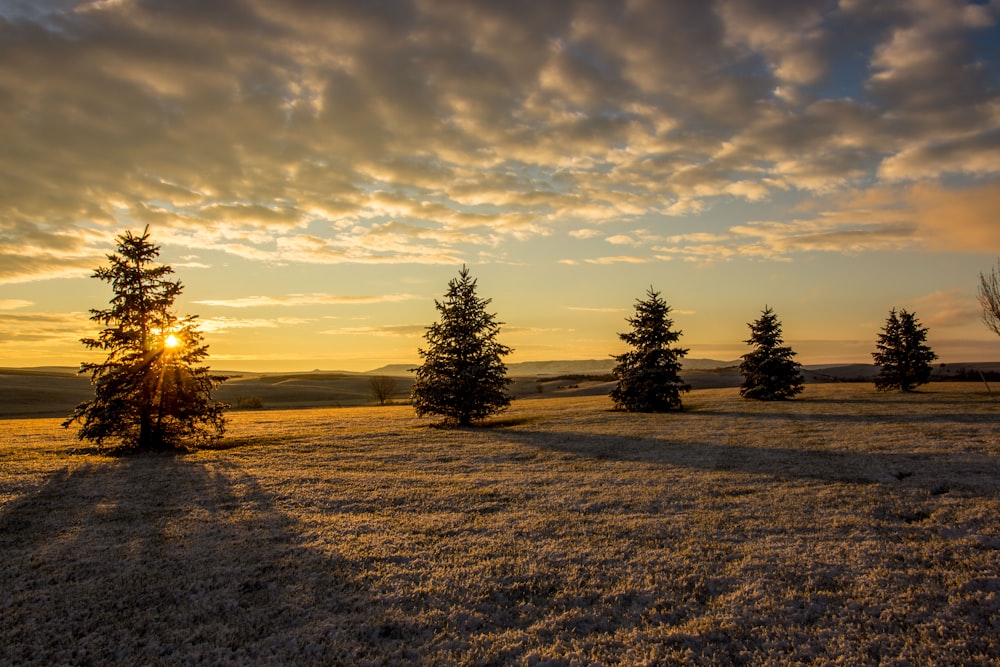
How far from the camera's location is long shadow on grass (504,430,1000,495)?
15.7 meters

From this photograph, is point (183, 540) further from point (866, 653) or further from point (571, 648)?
point (866, 653)

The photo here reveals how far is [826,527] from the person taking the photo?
38.4 feet

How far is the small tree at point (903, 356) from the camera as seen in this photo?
4903cm

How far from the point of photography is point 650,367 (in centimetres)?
4347

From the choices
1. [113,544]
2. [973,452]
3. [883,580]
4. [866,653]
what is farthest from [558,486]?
[973,452]

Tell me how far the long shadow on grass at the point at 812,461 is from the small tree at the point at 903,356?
36.4 meters

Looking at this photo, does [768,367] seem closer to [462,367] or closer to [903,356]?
[903,356]

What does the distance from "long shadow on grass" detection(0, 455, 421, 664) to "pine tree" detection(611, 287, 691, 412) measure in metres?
32.7

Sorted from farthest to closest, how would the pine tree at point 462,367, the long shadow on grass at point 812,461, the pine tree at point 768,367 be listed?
the pine tree at point 768,367
the pine tree at point 462,367
the long shadow on grass at point 812,461

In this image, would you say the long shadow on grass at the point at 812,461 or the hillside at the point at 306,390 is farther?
the hillside at the point at 306,390

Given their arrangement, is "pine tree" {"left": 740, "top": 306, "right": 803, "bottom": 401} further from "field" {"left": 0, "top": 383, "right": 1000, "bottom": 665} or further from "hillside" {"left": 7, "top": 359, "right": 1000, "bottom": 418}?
"field" {"left": 0, "top": 383, "right": 1000, "bottom": 665}

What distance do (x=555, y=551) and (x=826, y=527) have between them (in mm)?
5974

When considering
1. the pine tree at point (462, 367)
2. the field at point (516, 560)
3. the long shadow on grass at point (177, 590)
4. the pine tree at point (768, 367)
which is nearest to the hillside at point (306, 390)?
the pine tree at point (768, 367)

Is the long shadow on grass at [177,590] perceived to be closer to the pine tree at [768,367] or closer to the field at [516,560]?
the field at [516,560]
